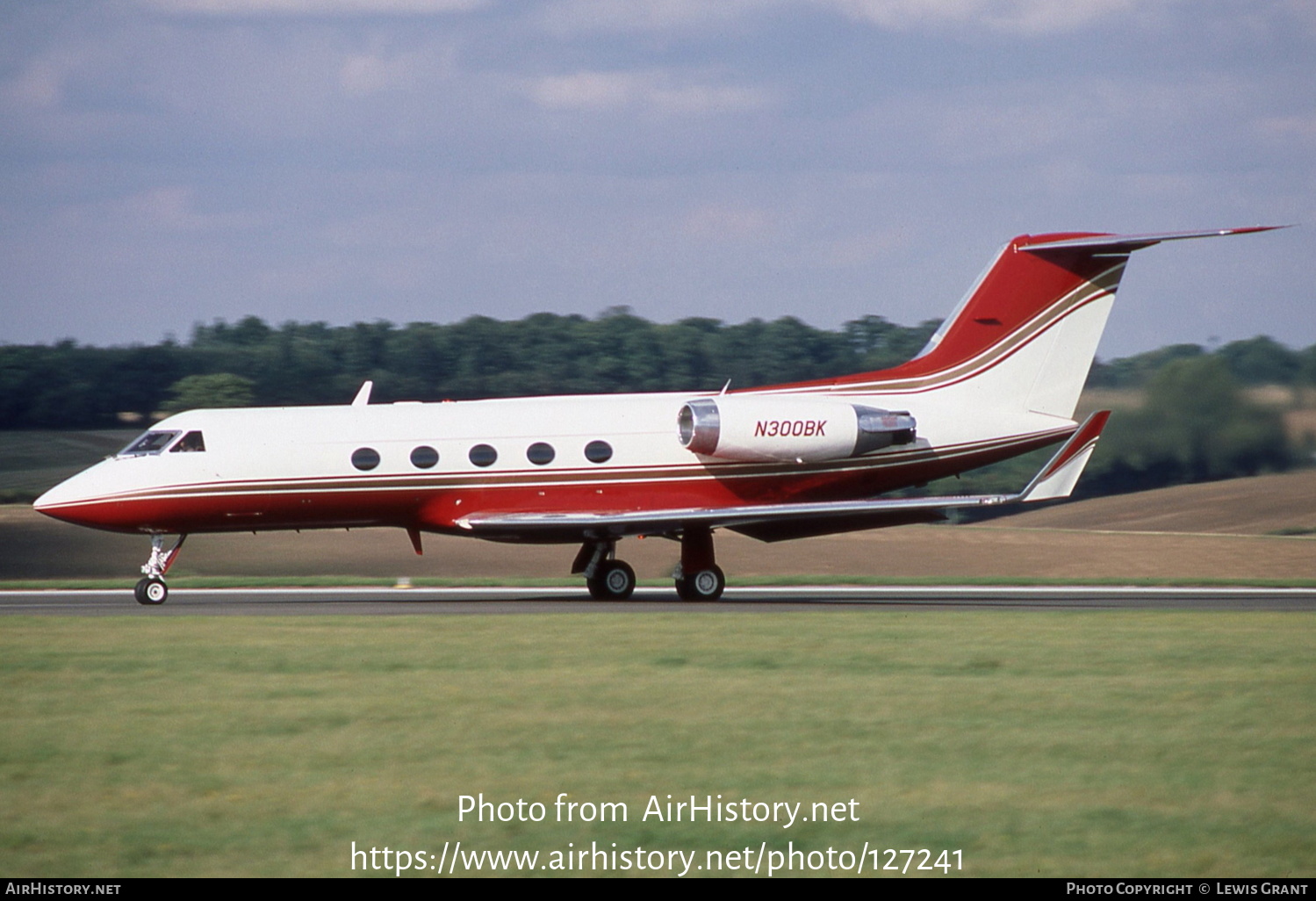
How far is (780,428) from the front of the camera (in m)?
23.5

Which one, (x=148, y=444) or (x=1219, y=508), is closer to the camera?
(x=148, y=444)

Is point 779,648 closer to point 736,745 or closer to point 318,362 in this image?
point 736,745

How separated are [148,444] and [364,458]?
325cm

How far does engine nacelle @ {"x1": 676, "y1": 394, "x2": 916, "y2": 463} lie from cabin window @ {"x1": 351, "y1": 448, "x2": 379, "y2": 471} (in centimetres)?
482

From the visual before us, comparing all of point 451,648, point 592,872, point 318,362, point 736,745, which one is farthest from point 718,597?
point 318,362

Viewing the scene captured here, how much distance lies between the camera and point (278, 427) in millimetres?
22703

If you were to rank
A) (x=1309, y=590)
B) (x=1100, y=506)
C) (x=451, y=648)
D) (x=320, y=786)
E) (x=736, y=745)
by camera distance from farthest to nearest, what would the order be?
(x=1100, y=506) → (x=1309, y=590) → (x=451, y=648) → (x=736, y=745) → (x=320, y=786)

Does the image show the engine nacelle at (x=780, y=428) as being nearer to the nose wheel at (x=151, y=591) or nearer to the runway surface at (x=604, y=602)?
the runway surface at (x=604, y=602)

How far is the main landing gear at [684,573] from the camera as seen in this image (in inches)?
918

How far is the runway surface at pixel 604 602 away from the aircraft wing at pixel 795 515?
116 centimetres

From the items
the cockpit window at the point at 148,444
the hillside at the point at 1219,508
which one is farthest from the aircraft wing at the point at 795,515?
the hillside at the point at 1219,508

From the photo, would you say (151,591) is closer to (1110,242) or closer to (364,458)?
(364,458)

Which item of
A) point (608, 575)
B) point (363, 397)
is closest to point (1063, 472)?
point (608, 575)

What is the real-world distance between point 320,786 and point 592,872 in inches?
88.1
